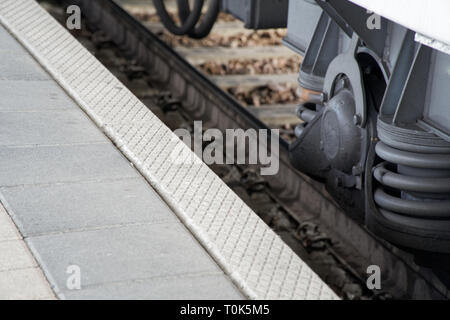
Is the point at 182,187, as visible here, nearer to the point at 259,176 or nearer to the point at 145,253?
the point at 145,253

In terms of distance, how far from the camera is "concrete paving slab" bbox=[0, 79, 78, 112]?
4459 millimetres

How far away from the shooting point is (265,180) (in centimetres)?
629

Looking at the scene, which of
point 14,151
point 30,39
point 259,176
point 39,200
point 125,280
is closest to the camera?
point 125,280

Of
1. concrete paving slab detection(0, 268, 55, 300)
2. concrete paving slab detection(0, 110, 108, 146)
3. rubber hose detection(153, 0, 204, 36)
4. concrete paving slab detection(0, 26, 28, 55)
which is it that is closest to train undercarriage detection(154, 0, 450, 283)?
concrete paving slab detection(0, 110, 108, 146)

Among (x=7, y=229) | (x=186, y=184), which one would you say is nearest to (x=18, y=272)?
(x=7, y=229)

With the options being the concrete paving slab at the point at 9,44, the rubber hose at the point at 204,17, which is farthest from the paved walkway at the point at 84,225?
the rubber hose at the point at 204,17

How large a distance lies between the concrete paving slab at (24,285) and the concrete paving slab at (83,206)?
0.96 ft

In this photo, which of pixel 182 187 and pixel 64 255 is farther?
pixel 182 187

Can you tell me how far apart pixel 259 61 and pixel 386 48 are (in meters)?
4.86

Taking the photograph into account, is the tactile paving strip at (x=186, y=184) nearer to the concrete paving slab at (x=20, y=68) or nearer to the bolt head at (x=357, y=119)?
the concrete paving slab at (x=20, y=68)

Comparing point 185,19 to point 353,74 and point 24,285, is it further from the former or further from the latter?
point 24,285

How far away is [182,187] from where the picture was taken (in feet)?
11.3

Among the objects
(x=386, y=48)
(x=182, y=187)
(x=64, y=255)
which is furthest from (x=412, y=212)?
(x=64, y=255)

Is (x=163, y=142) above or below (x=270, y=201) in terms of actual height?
above
